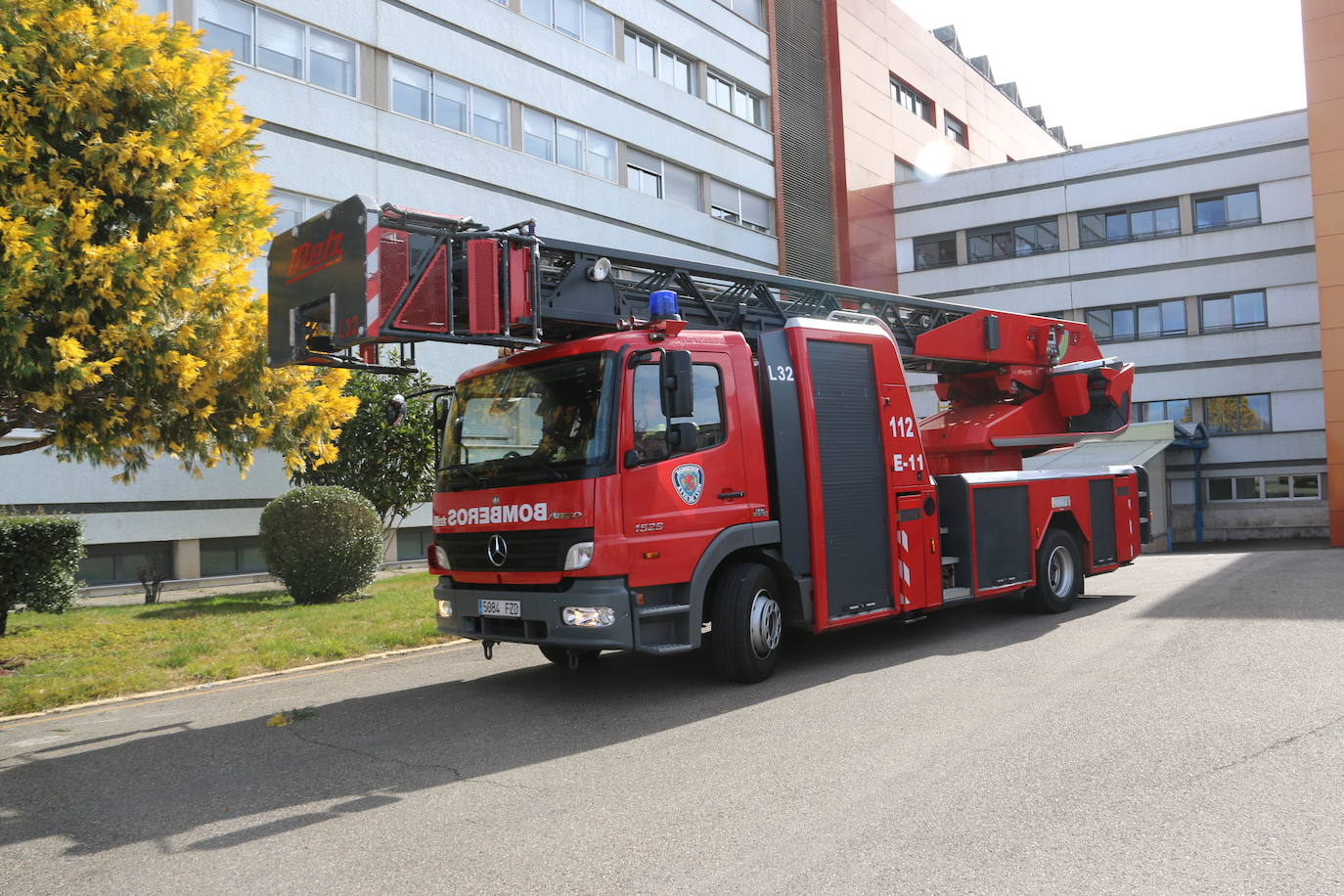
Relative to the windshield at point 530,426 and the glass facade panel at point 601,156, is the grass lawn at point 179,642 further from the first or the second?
the glass facade panel at point 601,156

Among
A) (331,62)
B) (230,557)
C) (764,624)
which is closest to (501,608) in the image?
(764,624)

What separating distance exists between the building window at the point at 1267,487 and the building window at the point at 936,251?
490 inches

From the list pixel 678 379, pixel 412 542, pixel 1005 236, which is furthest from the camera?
pixel 1005 236

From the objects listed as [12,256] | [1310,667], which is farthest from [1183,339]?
[12,256]

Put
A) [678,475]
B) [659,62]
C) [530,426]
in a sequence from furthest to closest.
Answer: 1. [659,62]
2. [530,426]
3. [678,475]

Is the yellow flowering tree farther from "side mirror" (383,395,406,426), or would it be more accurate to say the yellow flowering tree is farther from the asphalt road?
the asphalt road

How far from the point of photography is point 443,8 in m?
21.7

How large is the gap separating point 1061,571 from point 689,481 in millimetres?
5950

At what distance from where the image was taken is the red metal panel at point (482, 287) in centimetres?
679

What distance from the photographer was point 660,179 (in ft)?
90.5

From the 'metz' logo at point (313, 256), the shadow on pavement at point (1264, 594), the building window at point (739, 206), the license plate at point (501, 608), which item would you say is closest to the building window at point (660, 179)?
the building window at point (739, 206)

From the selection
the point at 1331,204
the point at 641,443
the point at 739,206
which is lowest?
the point at 641,443

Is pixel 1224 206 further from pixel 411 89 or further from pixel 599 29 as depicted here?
pixel 411 89

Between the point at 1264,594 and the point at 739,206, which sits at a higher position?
the point at 739,206
